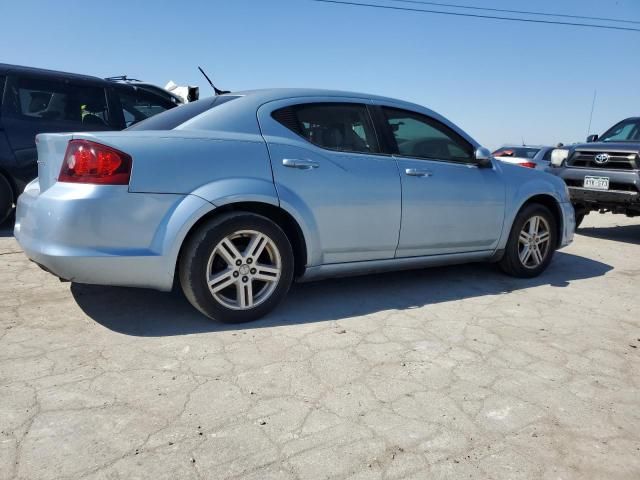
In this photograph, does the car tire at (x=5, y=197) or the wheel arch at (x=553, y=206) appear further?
the car tire at (x=5, y=197)

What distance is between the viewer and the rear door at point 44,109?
547cm

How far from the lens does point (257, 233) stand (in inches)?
123

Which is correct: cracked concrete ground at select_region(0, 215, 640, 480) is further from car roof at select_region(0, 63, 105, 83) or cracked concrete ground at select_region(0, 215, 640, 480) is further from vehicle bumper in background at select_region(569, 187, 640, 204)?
vehicle bumper in background at select_region(569, 187, 640, 204)

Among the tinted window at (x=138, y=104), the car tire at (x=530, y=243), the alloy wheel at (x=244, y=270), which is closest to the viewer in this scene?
the alloy wheel at (x=244, y=270)

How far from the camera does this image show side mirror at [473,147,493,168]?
417 cm

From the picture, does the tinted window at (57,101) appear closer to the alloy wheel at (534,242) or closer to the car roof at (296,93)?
the car roof at (296,93)

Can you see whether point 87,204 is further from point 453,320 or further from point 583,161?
point 583,161

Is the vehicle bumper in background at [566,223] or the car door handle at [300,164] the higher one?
the car door handle at [300,164]

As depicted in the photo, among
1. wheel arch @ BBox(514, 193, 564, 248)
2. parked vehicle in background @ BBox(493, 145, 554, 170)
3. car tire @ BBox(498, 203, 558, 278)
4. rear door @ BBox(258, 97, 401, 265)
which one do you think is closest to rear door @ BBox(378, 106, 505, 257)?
rear door @ BBox(258, 97, 401, 265)

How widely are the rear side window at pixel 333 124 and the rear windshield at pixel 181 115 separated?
1.41 ft

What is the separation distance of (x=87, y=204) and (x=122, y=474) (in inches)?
58.0

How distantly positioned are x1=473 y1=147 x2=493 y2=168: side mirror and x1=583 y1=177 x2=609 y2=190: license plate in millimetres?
3393

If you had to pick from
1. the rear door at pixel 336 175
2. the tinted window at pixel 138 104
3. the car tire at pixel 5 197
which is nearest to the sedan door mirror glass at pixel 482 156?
the rear door at pixel 336 175

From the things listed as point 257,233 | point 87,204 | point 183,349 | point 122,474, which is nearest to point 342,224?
point 257,233
